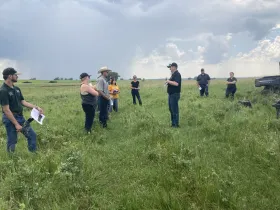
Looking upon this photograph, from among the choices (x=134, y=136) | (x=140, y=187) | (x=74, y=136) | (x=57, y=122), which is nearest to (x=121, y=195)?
(x=140, y=187)

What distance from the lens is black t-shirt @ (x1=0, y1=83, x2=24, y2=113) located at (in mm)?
6199

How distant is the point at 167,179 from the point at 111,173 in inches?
49.7

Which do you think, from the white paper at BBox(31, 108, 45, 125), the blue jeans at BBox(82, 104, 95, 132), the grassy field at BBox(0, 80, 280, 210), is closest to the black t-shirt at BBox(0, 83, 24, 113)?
the white paper at BBox(31, 108, 45, 125)

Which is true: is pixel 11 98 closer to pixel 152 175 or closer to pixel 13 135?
pixel 13 135

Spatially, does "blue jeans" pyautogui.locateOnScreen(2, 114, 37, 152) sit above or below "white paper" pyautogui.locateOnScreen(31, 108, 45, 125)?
below

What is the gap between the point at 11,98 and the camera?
640 centimetres

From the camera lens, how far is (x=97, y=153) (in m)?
7.04

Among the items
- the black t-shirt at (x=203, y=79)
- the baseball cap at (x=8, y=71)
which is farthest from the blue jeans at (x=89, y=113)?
the black t-shirt at (x=203, y=79)

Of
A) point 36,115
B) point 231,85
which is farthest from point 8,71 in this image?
point 231,85

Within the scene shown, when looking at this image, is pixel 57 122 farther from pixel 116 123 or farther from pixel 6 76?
pixel 6 76

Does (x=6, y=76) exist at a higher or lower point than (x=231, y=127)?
higher

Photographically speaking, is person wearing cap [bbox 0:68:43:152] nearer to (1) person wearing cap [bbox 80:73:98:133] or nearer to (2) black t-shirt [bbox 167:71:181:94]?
(1) person wearing cap [bbox 80:73:98:133]

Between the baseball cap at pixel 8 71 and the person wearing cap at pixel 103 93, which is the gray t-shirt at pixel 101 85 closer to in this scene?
the person wearing cap at pixel 103 93

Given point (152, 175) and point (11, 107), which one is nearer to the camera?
point (152, 175)
